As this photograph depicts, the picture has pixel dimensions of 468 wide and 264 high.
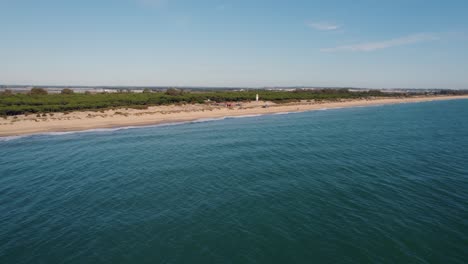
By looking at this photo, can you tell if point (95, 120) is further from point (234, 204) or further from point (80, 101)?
point (234, 204)

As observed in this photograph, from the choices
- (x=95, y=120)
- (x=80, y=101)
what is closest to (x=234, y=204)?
(x=95, y=120)

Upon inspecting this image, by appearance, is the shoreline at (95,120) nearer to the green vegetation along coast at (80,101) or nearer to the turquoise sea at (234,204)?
the green vegetation along coast at (80,101)

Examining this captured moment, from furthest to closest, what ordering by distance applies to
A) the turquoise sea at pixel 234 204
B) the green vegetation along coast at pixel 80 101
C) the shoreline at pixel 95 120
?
1. the green vegetation along coast at pixel 80 101
2. the shoreline at pixel 95 120
3. the turquoise sea at pixel 234 204

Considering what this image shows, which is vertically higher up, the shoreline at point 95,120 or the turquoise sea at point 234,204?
the shoreline at point 95,120

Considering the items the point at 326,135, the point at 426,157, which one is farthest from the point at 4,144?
the point at 426,157

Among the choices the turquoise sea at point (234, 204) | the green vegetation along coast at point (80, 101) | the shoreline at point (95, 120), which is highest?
the green vegetation along coast at point (80, 101)

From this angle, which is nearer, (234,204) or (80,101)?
(234,204)

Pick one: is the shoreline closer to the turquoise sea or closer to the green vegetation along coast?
the green vegetation along coast

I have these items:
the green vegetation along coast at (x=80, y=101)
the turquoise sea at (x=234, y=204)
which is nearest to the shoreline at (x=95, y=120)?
the green vegetation along coast at (x=80, y=101)

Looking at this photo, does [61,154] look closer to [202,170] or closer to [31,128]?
[202,170]

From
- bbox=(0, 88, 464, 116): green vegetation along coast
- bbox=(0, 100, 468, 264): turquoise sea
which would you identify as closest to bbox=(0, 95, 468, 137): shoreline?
bbox=(0, 88, 464, 116): green vegetation along coast
